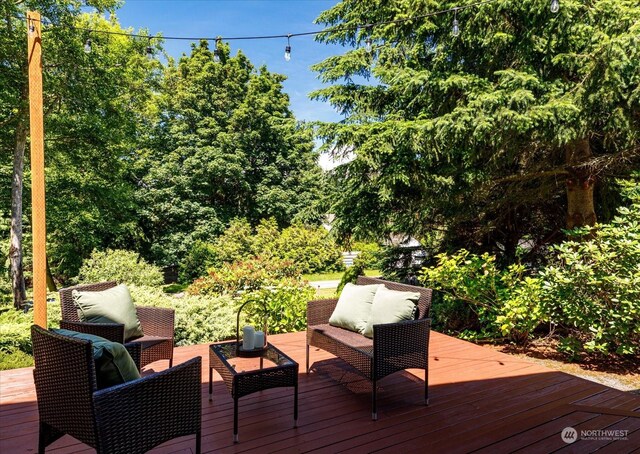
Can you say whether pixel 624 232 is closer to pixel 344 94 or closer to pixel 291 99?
pixel 344 94

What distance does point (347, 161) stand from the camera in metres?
5.46

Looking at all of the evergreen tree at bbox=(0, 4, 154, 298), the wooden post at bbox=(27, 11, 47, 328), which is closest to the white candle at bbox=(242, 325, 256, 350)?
the wooden post at bbox=(27, 11, 47, 328)

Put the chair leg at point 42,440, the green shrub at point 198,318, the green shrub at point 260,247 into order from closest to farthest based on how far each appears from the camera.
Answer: the chair leg at point 42,440
the green shrub at point 198,318
the green shrub at point 260,247

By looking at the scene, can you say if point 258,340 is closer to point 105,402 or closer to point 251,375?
point 251,375

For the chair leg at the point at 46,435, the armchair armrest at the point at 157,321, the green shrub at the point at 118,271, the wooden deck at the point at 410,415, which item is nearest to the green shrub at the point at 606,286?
the wooden deck at the point at 410,415

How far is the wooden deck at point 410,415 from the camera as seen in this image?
7.39ft

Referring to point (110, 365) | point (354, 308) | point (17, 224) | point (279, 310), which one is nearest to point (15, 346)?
point (279, 310)

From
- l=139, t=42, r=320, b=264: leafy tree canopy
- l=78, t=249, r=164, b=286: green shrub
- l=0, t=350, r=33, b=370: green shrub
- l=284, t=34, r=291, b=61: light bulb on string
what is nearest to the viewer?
l=0, t=350, r=33, b=370: green shrub

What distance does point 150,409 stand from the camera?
1.79 metres

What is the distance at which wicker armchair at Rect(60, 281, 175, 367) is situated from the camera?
111 inches

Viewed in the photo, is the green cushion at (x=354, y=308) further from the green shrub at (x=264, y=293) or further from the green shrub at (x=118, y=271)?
the green shrub at (x=118, y=271)

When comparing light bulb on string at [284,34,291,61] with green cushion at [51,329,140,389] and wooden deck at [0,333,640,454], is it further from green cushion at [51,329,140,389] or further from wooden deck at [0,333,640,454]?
green cushion at [51,329,140,389]

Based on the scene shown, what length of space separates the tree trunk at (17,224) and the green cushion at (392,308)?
9.02 m

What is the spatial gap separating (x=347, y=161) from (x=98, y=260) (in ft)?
22.5
